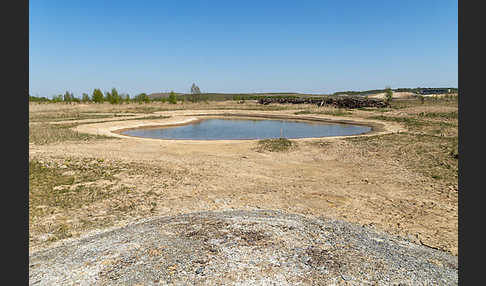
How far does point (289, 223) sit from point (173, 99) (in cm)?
8080

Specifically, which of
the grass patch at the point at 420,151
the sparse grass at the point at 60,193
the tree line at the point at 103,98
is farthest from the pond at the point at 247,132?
the tree line at the point at 103,98

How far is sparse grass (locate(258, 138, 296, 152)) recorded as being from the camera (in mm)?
18781

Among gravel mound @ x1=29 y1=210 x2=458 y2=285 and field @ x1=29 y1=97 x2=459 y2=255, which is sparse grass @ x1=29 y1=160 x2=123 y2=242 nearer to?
field @ x1=29 y1=97 x2=459 y2=255

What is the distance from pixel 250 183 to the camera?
38.9 feet

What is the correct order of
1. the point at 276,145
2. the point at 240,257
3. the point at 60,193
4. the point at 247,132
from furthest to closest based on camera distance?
1. the point at 247,132
2. the point at 276,145
3. the point at 60,193
4. the point at 240,257

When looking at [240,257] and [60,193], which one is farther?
[60,193]

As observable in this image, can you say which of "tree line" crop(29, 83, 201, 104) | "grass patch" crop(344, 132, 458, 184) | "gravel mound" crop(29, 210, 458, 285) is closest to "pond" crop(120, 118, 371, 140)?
A: "grass patch" crop(344, 132, 458, 184)

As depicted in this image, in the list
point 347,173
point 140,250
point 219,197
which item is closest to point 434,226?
point 347,173

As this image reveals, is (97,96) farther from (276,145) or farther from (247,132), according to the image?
(276,145)

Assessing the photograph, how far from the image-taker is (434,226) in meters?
7.76

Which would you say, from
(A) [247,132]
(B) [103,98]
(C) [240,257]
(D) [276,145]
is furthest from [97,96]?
(C) [240,257]

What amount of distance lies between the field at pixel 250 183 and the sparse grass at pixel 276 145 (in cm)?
7

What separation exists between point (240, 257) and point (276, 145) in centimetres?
1470

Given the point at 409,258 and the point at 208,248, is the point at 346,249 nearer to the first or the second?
the point at 409,258
